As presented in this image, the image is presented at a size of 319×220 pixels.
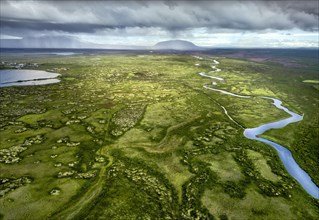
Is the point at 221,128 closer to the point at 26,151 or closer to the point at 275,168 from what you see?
the point at 275,168

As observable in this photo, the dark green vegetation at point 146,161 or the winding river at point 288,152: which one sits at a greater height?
the dark green vegetation at point 146,161

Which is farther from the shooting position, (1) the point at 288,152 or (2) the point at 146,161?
(1) the point at 288,152

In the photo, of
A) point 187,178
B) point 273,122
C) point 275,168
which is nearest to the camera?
point 187,178

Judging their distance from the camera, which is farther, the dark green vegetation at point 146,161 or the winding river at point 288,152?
the winding river at point 288,152

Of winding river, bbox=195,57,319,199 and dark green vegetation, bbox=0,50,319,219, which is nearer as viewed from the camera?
dark green vegetation, bbox=0,50,319,219

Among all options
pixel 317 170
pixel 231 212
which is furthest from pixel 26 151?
pixel 317 170

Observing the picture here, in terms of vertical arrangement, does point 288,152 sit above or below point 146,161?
below

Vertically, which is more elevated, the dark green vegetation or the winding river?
the dark green vegetation

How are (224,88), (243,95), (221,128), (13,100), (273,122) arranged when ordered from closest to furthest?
(221,128) → (273,122) → (13,100) → (243,95) → (224,88)
